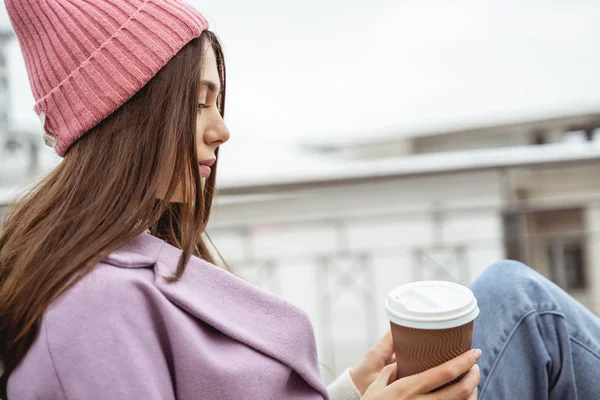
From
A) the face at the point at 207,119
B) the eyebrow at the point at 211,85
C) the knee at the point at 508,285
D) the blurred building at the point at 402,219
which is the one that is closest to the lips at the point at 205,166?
the face at the point at 207,119

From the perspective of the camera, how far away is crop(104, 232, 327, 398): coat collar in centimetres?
76

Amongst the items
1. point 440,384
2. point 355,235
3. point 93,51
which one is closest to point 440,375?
point 440,384

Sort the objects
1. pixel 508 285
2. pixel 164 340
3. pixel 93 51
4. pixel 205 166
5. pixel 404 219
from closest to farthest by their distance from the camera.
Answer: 1. pixel 164 340
2. pixel 93 51
3. pixel 205 166
4. pixel 508 285
5. pixel 404 219

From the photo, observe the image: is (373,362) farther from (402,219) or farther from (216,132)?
(402,219)

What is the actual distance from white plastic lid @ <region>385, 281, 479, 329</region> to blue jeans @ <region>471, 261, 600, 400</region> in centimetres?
23

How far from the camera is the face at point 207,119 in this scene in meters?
0.89

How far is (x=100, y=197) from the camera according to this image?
78 centimetres

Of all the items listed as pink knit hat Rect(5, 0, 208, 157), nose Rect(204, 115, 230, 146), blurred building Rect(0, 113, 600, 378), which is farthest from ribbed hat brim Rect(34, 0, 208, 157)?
blurred building Rect(0, 113, 600, 378)

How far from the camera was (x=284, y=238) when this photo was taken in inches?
209

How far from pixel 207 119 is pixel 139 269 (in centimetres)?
28

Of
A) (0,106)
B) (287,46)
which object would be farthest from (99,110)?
(287,46)

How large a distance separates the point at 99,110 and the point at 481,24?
7.50 metres

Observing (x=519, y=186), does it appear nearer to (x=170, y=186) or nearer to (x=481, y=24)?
(x=481, y=24)

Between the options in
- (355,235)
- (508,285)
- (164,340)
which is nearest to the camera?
(164,340)
